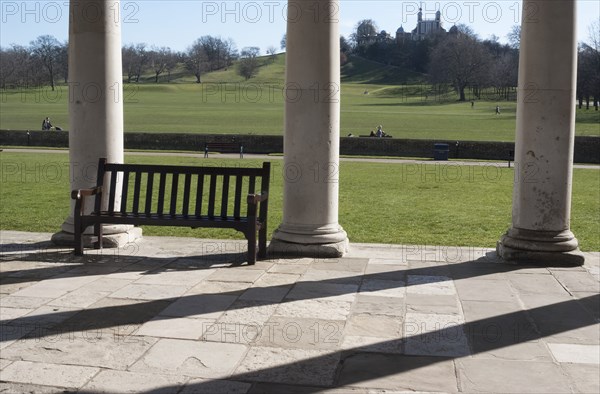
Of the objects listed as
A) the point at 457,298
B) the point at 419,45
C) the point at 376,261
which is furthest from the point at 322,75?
the point at 419,45

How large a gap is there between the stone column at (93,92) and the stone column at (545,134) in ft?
18.3

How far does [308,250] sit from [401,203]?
28.7 feet

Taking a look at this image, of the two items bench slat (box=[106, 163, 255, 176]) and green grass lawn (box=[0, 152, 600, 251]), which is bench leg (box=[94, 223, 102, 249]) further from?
green grass lawn (box=[0, 152, 600, 251])

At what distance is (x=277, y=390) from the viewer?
5.14 m

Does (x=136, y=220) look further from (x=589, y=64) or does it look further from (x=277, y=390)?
(x=589, y=64)

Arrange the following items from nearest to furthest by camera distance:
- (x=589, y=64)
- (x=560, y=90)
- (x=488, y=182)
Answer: (x=560, y=90) → (x=488, y=182) → (x=589, y=64)

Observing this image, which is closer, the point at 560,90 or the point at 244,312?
the point at 244,312

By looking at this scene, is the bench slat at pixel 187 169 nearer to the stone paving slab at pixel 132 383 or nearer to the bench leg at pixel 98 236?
the bench leg at pixel 98 236

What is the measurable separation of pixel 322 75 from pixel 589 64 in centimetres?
9430

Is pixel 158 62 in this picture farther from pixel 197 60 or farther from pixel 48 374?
pixel 48 374

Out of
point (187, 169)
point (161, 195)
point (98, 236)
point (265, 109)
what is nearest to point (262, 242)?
point (187, 169)

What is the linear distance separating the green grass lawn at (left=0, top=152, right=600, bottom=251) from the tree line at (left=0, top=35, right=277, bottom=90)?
204ft

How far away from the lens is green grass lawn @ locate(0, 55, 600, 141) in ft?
218

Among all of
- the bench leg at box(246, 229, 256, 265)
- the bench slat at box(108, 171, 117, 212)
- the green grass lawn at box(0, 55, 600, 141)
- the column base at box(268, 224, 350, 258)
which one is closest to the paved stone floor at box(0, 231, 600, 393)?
the bench leg at box(246, 229, 256, 265)
